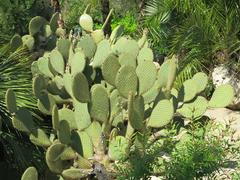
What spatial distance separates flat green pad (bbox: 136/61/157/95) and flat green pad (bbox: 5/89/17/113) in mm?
1031

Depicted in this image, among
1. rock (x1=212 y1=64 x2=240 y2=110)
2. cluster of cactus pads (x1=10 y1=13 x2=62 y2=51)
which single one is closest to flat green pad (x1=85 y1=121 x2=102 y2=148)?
cluster of cactus pads (x1=10 y1=13 x2=62 y2=51)

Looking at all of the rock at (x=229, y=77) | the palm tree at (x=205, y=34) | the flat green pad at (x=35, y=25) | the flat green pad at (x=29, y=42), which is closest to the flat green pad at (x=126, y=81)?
the flat green pad at (x=29, y=42)

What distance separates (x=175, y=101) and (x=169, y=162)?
174cm

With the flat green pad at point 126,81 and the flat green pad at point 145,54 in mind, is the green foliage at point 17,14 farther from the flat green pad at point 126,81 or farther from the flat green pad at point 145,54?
the flat green pad at point 126,81

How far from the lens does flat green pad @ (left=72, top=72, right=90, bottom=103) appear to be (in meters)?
4.34

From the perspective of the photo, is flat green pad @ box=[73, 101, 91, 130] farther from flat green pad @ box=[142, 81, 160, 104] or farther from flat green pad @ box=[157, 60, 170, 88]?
flat green pad @ box=[157, 60, 170, 88]

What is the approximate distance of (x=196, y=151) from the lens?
2.82 metres

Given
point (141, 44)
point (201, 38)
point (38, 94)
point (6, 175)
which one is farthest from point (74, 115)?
point (201, 38)

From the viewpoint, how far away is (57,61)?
17.5 feet

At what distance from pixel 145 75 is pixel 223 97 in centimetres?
85

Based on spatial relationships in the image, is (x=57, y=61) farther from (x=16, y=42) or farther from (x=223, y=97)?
(x=223, y=97)

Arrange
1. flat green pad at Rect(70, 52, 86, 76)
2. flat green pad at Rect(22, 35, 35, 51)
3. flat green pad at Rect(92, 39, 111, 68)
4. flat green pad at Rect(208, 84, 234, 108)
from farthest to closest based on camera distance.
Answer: flat green pad at Rect(22, 35, 35, 51), flat green pad at Rect(92, 39, 111, 68), flat green pad at Rect(70, 52, 86, 76), flat green pad at Rect(208, 84, 234, 108)

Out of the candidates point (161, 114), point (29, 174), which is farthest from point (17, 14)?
point (29, 174)

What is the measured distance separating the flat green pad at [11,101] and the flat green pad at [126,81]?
818mm
